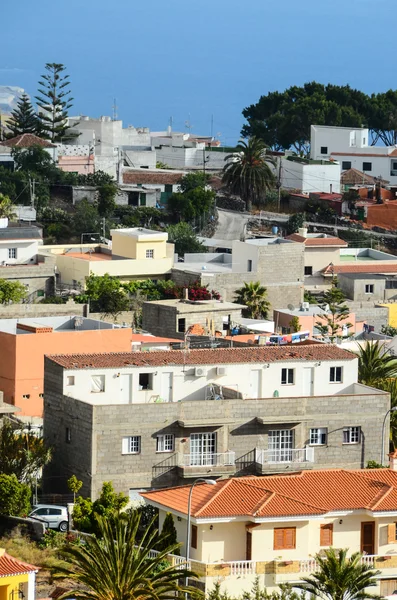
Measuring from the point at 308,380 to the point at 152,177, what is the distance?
188 feet

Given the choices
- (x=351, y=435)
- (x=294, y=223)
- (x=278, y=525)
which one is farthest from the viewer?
(x=294, y=223)

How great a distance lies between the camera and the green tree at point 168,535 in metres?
40.4

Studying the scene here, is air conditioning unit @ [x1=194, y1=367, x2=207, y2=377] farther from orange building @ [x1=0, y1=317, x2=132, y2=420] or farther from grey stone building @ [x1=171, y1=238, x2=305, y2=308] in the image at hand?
grey stone building @ [x1=171, y1=238, x2=305, y2=308]

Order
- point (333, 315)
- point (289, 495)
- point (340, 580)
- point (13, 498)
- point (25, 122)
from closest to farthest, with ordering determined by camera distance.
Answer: point (340, 580)
point (289, 495)
point (13, 498)
point (333, 315)
point (25, 122)

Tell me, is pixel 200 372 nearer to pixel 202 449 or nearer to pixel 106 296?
pixel 202 449

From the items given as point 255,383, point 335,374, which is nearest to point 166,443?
point 255,383

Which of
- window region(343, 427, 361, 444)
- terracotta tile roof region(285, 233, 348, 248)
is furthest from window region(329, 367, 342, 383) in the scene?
terracotta tile roof region(285, 233, 348, 248)

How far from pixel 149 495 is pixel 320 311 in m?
33.5

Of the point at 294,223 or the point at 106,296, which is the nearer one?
the point at 106,296

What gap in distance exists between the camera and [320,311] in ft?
247

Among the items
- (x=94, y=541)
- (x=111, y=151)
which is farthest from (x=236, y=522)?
(x=111, y=151)

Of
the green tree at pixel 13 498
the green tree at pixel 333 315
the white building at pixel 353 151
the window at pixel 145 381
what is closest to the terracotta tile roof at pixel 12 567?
the green tree at pixel 13 498

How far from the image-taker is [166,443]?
46000 millimetres

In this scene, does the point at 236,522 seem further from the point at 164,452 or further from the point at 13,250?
the point at 13,250
